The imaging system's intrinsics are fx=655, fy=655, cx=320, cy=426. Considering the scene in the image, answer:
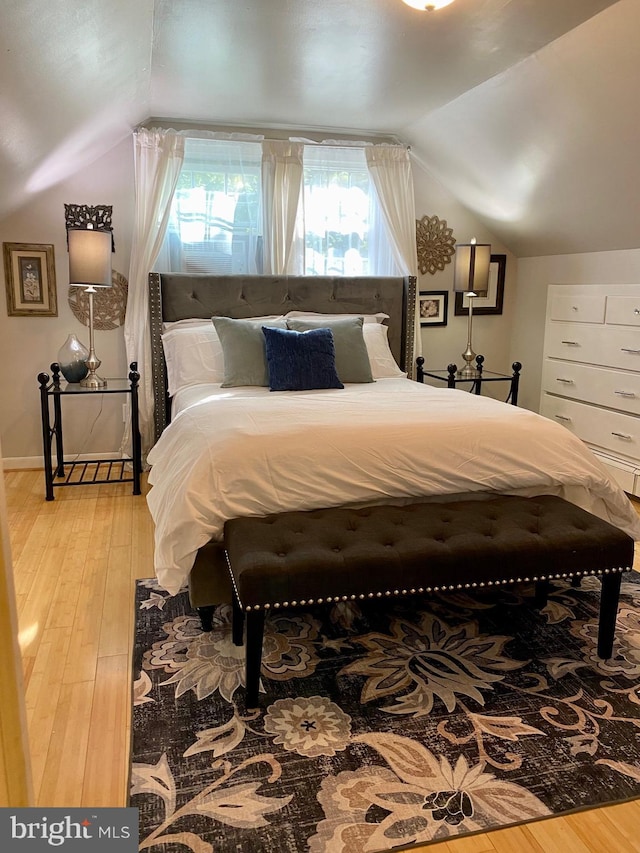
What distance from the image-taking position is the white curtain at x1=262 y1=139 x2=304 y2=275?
4.46 meters

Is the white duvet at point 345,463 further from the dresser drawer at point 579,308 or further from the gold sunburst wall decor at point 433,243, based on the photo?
the gold sunburst wall decor at point 433,243

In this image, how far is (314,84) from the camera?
3.61 metres

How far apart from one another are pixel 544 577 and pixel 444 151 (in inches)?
131

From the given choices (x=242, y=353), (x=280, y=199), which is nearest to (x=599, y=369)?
(x=242, y=353)

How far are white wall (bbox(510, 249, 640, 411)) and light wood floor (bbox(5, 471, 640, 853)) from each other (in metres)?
3.07

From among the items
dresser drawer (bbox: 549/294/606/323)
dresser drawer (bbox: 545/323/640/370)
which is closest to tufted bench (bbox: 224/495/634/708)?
dresser drawer (bbox: 545/323/640/370)

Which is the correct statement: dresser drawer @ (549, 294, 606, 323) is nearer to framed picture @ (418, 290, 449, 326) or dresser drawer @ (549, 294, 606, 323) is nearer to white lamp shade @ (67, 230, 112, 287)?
framed picture @ (418, 290, 449, 326)

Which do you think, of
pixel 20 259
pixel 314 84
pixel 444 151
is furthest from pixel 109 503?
pixel 444 151

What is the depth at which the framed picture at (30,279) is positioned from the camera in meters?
4.17

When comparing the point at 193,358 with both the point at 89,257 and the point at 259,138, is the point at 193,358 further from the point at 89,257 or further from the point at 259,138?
the point at 259,138

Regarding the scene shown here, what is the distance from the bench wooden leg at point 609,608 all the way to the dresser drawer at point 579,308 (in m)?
2.39

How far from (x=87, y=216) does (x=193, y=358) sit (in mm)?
1130

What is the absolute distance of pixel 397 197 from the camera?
15.3ft

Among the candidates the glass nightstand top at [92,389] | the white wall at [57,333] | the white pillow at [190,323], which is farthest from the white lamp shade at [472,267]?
the glass nightstand top at [92,389]
